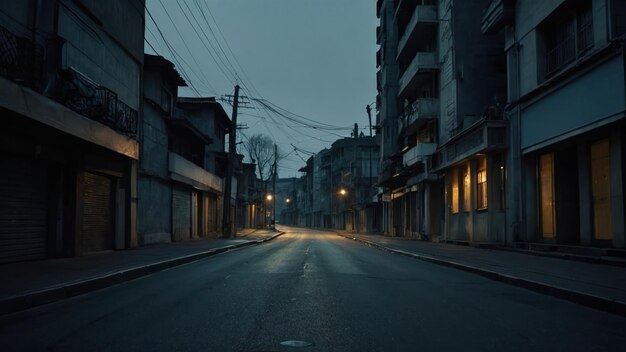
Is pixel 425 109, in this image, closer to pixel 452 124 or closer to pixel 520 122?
pixel 452 124

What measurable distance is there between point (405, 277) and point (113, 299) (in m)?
6.36

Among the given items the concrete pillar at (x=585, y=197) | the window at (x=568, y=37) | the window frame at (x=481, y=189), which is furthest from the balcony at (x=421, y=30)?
the concrete pillar at (x=585, y=197)

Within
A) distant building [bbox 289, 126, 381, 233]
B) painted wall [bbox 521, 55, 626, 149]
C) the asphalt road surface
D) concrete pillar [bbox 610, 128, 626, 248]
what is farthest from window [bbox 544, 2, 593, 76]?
distant building [bbox 289, 126, 381, 233]

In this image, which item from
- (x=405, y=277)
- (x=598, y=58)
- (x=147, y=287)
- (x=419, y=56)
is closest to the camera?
(x=147, y=287)

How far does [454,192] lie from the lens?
3081 cm

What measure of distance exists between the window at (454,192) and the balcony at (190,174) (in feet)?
49.3

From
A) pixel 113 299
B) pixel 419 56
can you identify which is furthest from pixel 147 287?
pixel 419 56

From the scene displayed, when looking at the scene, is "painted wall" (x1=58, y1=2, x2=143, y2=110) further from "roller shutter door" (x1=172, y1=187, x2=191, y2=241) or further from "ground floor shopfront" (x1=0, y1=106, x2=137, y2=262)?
"roller shutter door" (x1=172, y1=187, x2=191, y2=241)

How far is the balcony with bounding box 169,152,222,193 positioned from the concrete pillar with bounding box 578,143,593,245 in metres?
19.9

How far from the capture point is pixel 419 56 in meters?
34.8

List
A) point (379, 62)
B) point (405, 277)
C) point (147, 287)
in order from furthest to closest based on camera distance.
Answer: point (379, 62) → point (405, 277) → point (147, 287)

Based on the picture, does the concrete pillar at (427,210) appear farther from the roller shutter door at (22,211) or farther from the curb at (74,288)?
the roller shutter door at (22,211)

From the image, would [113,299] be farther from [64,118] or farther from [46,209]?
[46,209]

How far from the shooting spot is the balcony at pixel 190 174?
30.0 m
